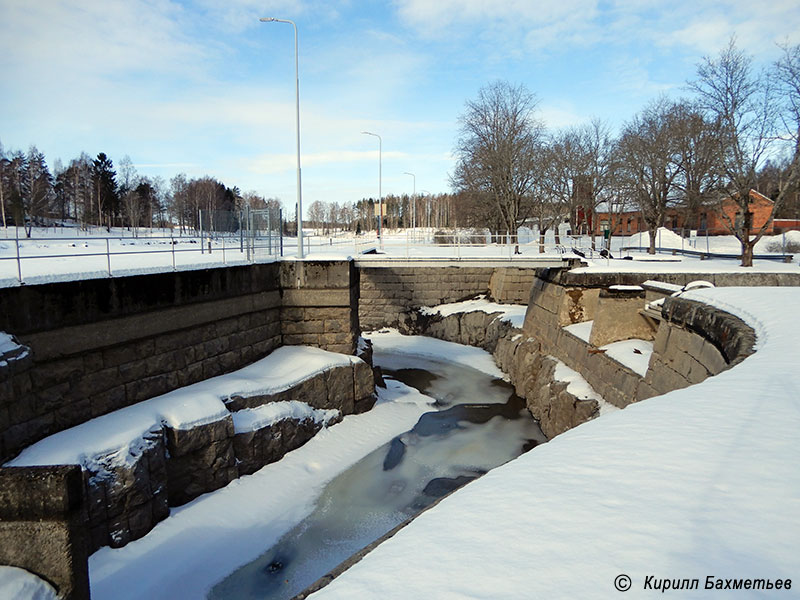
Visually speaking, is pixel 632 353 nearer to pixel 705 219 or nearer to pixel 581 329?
pixel 581 329

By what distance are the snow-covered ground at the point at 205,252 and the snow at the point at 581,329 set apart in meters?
2.21

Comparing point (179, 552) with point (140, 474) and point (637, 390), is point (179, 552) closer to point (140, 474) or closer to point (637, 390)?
point (140, 474)

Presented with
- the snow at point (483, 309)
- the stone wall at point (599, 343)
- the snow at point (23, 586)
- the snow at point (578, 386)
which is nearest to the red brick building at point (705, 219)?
the snow at point (483, 309)

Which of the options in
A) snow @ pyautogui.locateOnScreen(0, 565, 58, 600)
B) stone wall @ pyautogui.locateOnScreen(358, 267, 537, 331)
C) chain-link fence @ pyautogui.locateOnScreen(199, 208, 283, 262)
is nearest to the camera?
snow @ pyautogui.locateOnScreen(0, 565, 58, 600)

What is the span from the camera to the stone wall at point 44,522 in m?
4.69

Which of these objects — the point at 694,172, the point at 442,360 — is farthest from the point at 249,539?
the point at 694,172

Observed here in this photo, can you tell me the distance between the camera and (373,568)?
316 centimetres

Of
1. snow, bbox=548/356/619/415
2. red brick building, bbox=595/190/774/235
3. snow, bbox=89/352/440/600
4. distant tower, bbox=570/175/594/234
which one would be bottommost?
snow, bbox=89/352/440/600

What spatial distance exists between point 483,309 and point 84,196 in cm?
5108

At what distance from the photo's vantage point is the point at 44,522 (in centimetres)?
480

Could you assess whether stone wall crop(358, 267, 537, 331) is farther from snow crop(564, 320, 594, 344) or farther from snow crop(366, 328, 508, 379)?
snow crop(564, 320, 594, 344)

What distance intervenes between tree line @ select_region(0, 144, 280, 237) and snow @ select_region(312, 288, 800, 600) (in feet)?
141

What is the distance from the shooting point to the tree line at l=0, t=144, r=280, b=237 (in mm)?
47312

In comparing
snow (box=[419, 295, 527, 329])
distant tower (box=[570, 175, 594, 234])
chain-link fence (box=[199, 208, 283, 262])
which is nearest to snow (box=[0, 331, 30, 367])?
chain-link fence (box=[199, 208, 283, 262])
